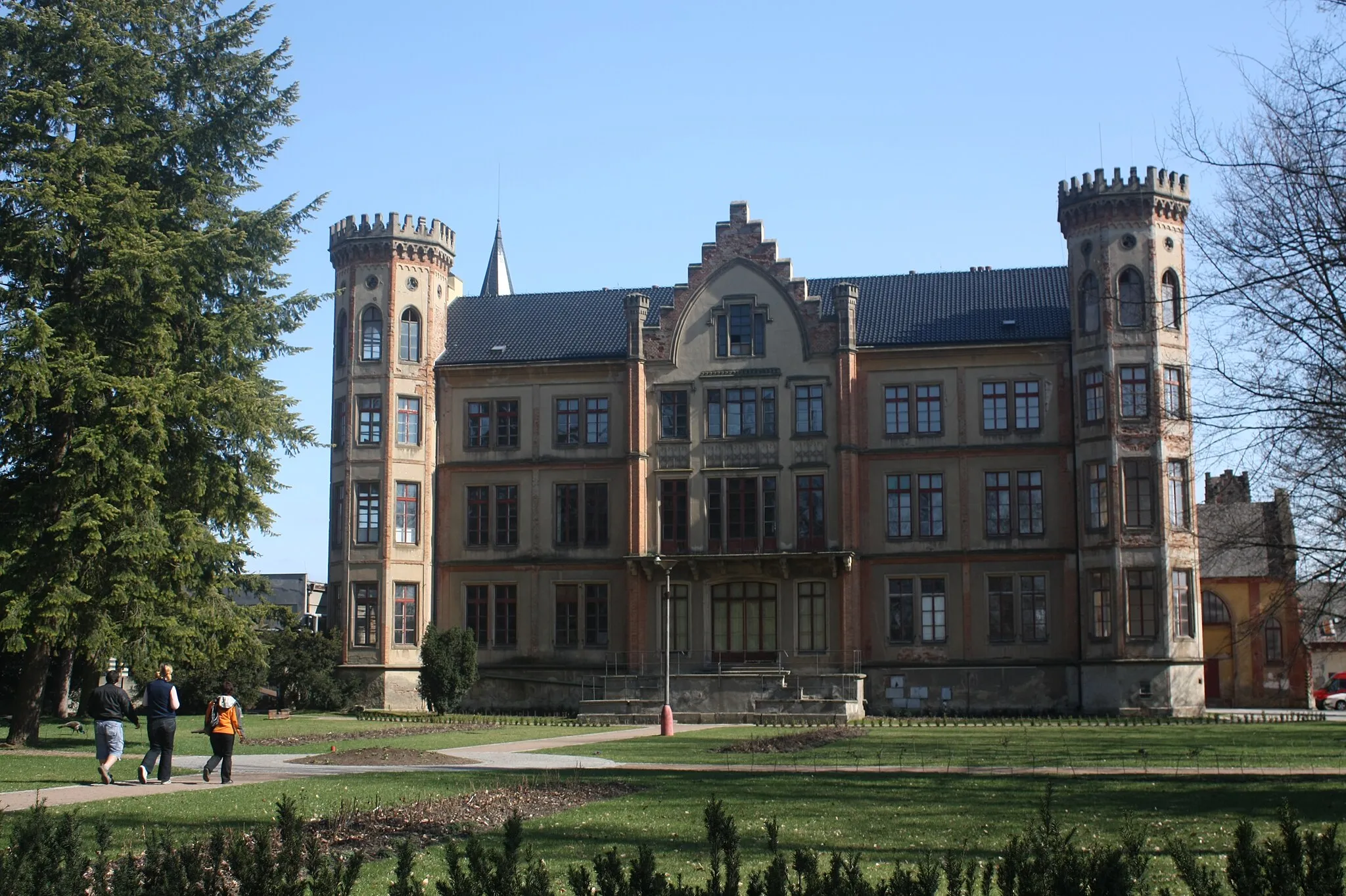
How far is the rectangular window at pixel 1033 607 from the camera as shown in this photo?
47844 mm

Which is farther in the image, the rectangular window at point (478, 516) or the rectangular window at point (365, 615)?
Result: the rectangular window at point (478, 516)

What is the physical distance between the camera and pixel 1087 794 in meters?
18.4

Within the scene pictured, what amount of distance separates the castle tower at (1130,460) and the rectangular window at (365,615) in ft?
79.0

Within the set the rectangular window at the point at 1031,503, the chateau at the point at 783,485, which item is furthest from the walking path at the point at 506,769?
the rectangular window at the point at 1031,503

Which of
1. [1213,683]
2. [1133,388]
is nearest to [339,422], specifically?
[1133,388]

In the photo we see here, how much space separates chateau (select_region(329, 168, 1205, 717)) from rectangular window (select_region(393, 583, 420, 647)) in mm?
110

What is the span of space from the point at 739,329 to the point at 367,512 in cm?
1474

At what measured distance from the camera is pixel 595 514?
168 ft

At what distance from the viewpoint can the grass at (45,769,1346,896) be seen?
13.5 m

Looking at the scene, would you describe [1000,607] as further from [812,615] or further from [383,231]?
[383,231]

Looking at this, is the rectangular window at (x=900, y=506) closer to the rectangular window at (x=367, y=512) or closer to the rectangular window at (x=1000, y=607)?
the rectangular window at (x=1000, y=607)

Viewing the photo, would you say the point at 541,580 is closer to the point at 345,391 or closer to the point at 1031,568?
the point at 345,391

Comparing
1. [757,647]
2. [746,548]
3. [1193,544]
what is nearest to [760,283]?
[746,548]

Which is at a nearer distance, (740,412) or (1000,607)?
(1000,607)
